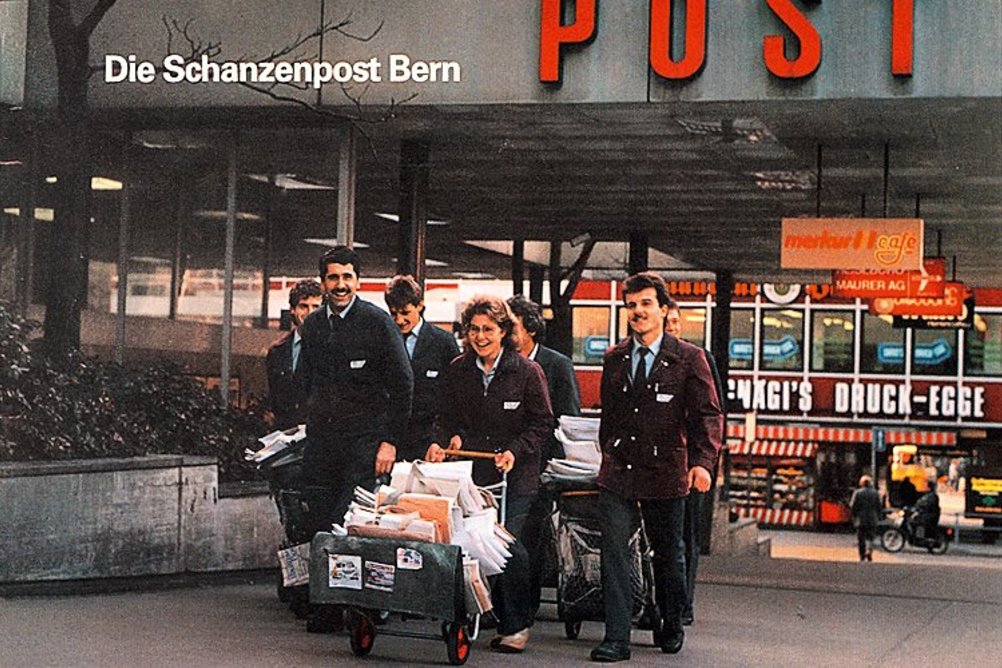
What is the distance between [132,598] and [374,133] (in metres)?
4.74

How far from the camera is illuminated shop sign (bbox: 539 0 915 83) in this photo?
11977 millimetres

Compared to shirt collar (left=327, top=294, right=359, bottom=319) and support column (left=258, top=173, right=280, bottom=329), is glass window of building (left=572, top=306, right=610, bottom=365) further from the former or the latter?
shirt collar (left=327, top=294, right=359, bottom=319)

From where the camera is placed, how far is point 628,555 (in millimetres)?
9516

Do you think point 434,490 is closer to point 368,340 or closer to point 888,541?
point 368,340

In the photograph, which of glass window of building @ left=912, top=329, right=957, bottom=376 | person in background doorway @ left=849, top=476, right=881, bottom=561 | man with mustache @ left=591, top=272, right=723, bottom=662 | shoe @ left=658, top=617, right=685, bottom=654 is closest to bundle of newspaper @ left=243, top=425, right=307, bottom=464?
man with mustache @ left=591, top=272, right=723, bottom=662

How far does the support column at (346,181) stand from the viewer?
1457 centimetres

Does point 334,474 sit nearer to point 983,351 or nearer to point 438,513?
point 438,513

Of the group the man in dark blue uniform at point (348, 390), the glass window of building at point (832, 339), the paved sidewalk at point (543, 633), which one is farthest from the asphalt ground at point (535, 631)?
the glass window of building at point (832, 339)

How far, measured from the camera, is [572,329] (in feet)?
78.9

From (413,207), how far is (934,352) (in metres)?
30.4

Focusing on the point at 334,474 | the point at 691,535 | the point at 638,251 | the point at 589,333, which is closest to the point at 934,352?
the point at 589,333

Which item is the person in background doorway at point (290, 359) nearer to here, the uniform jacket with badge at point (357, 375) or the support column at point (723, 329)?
the uniform jacket with badge at point (357, 375)

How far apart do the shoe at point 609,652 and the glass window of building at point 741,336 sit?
21.9 metres

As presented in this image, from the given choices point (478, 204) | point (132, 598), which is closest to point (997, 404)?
point (478, 204)
